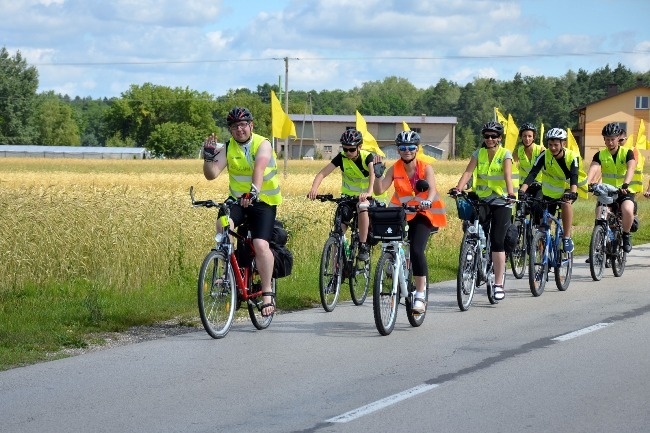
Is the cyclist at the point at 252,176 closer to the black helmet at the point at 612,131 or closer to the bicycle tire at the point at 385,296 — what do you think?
the bicycle tire at the point at 385,296

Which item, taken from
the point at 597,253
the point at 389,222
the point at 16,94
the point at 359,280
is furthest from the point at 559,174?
the point at 16,94

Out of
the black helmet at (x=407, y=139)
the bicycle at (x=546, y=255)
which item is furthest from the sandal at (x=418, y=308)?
the bicycle at (x=546, y=255)

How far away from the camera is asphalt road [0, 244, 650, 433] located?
23.0 feet

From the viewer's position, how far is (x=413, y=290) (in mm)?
11203

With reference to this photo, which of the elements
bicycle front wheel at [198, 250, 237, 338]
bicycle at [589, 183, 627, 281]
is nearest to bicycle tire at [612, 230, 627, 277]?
bicycle at [589, 183, 627, 281]

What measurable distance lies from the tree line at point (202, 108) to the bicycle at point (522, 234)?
107 metres

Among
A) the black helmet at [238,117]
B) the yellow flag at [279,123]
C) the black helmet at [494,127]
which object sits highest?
the yellow flag at [279,123]

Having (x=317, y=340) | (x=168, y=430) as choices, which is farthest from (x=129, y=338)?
(x=168, y=430)

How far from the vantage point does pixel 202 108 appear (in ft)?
483

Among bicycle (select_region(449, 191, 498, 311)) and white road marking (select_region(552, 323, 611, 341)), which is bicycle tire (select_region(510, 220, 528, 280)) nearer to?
bicycle (select_region(449, 191, 498, 311))

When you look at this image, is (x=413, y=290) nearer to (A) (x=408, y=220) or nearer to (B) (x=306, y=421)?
(A) (x=408, y=220)

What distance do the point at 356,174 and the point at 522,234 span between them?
9.98 ft

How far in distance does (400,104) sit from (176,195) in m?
177

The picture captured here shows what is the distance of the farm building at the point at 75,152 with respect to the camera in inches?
5153
